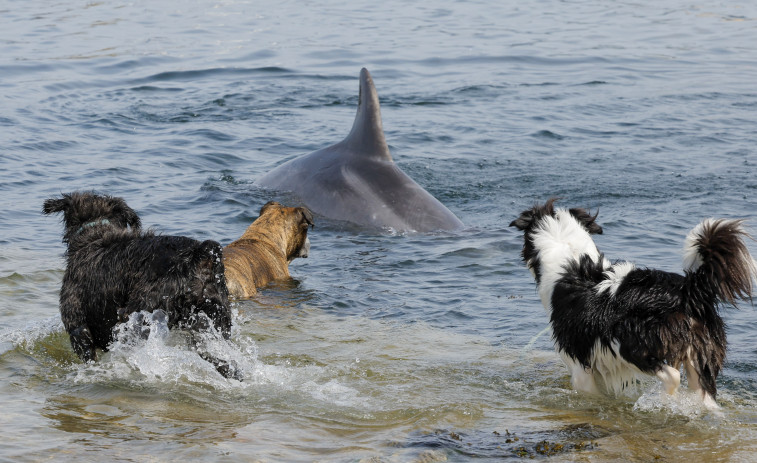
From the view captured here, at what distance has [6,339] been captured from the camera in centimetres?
605

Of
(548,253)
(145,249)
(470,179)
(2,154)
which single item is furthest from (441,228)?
(2,154)

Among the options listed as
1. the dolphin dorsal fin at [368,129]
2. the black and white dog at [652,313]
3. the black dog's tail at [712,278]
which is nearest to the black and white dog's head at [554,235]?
the black and white dog at [652,313]

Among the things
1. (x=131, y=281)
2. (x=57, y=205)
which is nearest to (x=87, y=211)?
(x=57, y=205)

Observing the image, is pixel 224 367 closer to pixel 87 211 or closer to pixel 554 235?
pixel 87 211

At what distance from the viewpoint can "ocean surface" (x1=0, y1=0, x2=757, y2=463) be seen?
16.0ft

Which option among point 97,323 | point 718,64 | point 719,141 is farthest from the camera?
point 718,64

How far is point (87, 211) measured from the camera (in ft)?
18.8

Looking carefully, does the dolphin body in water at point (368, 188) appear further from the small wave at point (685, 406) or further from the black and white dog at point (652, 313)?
the small wave at point (685, 406)

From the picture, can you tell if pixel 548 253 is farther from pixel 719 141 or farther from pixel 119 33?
pixel 119 33

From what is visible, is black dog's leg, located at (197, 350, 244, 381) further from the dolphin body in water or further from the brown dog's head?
the dolphin body in water

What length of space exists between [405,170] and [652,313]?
6.43 meters

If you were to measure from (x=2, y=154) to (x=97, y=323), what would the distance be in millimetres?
6676

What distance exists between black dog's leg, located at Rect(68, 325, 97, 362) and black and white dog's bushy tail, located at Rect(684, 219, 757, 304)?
3.41 metres

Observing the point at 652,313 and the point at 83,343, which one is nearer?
the point at 652,313
